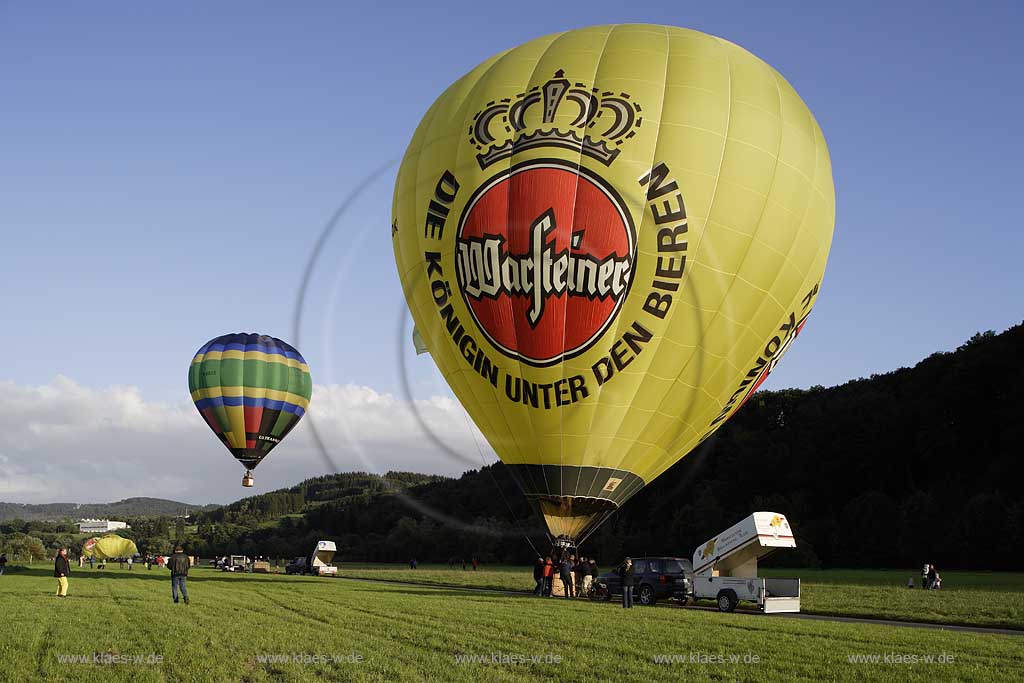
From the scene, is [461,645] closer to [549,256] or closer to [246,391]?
[549,256]

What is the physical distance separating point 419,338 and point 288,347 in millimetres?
28948

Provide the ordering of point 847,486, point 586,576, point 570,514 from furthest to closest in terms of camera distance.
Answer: point 847,486 < point 586,576 < point 570,514

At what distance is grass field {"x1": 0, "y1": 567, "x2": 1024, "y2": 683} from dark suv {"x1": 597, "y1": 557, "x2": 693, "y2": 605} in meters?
5.07

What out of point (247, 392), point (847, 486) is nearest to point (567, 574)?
point (247, 392)

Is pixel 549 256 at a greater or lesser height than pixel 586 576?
greater

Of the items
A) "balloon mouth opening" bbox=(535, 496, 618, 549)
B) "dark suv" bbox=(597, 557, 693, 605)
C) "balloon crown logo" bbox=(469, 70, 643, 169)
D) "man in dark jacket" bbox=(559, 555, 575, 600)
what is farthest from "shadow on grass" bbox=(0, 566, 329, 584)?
"balloon crown logo" bbox=(469, 70, 643, 169)

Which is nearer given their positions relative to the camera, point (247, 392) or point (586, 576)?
point (586, 576)

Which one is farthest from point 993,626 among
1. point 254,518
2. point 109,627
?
point 254,518

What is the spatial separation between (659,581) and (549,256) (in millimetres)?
11997

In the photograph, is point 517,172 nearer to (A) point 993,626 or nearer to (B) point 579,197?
(B) point 579,197

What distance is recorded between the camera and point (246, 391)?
51.2 m

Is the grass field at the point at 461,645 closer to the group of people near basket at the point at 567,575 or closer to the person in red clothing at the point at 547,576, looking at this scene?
the group of people near basket at the point at 567,575

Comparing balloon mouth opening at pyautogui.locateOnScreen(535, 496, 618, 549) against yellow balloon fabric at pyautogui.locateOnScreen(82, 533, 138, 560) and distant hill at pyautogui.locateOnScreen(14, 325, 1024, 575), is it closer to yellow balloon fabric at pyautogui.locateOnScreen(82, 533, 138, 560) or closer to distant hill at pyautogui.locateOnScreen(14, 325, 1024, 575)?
distant hill at pyautogui.locateOnScreen(14, 325, 1024, 575)

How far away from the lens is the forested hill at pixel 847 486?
7456 cm
